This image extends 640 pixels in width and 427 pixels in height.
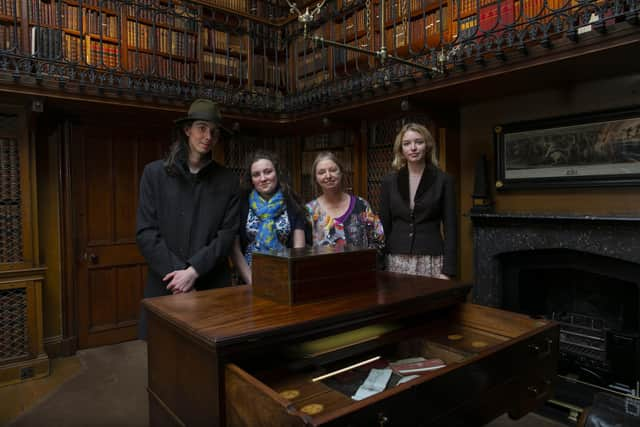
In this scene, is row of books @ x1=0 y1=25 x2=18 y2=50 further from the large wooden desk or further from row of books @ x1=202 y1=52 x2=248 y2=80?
the large wooden desk

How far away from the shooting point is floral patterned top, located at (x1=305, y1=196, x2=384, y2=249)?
7.33 feet

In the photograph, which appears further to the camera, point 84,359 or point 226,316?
point 84,359

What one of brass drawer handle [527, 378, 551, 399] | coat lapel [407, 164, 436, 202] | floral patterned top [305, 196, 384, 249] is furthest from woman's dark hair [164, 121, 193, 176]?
brass drawer handle [527, 378, 551, 399]

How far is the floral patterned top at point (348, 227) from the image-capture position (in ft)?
→ 7.33

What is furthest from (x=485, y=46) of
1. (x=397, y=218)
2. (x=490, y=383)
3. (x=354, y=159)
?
(x=490, y=383)

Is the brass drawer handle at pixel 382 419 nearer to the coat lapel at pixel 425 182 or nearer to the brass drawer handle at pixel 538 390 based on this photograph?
the brass drawer handle at pixel 538 390

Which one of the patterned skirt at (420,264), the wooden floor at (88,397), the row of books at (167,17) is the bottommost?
the wooden floor at (88,397)

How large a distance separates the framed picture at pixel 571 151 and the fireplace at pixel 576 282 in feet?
0.98

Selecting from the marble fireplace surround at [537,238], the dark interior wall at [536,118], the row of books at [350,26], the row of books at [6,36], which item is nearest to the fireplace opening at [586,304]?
the marble fireplace surround at [537,238]

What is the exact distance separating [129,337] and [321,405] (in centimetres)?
377

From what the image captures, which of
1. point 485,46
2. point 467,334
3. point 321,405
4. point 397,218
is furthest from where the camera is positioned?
point 485,46

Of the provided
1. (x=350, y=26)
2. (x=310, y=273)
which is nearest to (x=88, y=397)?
(x=310, y=273)

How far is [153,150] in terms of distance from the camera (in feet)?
14.1

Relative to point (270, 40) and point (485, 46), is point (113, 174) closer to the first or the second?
point (270, 40)
